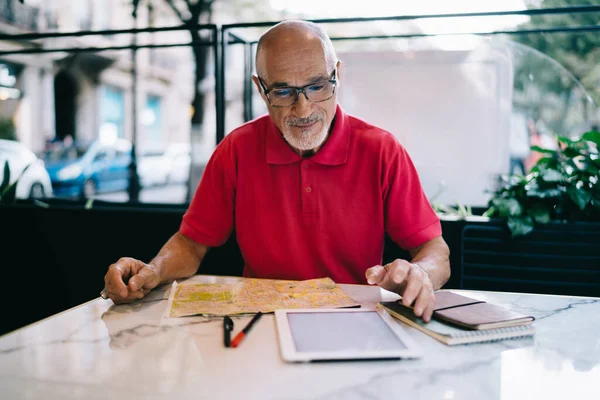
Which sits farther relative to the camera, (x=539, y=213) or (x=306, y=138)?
(x=539, y=213)

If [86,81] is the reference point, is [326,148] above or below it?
below

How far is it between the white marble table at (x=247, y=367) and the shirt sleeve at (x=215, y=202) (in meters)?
0.66

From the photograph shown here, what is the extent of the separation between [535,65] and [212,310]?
15.0 ft

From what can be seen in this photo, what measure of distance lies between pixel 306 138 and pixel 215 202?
16.5 inches

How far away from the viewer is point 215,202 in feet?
5.92

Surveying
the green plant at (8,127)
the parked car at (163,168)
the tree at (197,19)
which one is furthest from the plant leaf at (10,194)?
the parked car at (163,168)

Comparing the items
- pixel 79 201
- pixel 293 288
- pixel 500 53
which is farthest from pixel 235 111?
pixel 293 288

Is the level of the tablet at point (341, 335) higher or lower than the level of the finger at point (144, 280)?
lower

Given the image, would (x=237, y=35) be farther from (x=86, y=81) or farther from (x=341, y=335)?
(x=86, y=81)

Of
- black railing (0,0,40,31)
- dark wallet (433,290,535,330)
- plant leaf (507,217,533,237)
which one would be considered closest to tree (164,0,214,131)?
plant leaf (507,217,533,237)

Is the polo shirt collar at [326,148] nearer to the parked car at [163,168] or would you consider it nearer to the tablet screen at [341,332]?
the tablet screen at [341,332]

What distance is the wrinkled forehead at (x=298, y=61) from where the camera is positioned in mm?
1583

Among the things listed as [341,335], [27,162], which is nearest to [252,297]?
[341,335]

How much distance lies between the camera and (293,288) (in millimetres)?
1374
